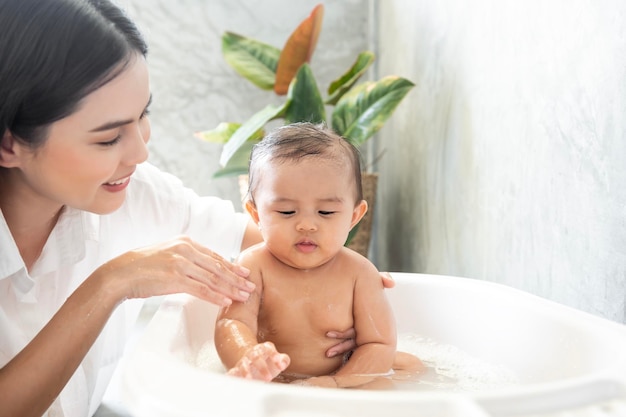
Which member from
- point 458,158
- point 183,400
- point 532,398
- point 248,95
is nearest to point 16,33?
point 183,400

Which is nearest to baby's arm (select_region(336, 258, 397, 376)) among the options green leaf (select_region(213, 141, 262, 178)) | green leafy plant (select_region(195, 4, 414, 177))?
green leafy plant (select_region(195, 4, 414, 177))

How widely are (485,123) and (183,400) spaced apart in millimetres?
1192

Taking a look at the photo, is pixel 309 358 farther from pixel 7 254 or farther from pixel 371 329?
pixel 7 254

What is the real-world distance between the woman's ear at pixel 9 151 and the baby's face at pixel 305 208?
1.33 ft

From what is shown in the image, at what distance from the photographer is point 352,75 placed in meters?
2.67

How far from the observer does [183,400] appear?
71 centimetres

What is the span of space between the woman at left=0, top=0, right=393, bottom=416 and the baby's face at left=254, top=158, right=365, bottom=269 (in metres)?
0.10

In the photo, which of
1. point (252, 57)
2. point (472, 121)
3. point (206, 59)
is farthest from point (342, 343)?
point (206, 59)

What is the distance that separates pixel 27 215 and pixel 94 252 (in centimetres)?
19

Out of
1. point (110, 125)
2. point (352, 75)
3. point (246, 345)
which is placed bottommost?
point (246, 345)

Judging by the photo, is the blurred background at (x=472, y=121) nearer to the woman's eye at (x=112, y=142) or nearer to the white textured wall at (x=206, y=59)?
the white textured wall at (x=206, y=59)

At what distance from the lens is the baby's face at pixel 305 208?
3.82 feet

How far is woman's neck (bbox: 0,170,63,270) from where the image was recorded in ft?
3.98

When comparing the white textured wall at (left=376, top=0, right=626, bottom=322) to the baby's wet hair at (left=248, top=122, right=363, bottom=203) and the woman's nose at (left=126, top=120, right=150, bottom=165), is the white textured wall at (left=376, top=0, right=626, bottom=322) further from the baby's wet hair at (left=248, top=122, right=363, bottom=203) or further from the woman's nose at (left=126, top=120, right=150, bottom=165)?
the woman's nose at (left=126, top=120, right=150, bottom=165)
